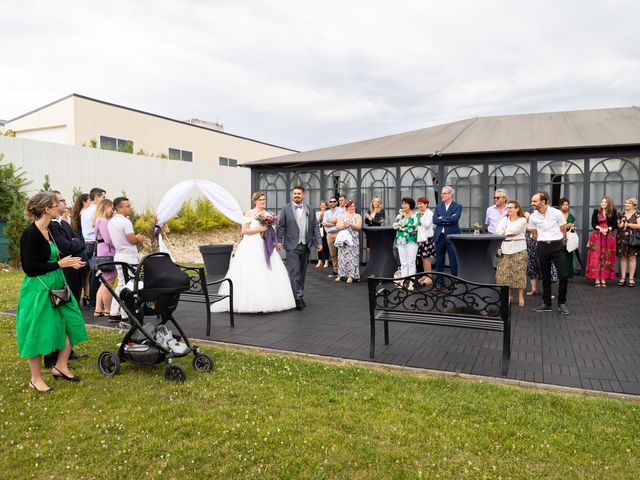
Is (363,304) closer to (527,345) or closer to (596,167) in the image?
(527,345)

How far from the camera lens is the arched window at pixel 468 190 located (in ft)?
38.5

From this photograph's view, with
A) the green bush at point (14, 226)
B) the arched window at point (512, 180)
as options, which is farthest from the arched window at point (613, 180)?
the green bush at point (14, 226)

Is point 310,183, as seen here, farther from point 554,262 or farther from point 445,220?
point 554,262

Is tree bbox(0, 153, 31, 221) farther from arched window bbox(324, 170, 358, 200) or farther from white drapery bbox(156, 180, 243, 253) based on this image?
arched window bbox(324, 170, 358, 200)

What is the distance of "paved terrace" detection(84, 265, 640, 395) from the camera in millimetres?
4496

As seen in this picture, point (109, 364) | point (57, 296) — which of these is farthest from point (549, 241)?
point (57, 296)

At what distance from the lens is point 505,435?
3.12 metres

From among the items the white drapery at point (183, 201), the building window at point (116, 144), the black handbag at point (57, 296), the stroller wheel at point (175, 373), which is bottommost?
the stroller wheel at point (175, 373)

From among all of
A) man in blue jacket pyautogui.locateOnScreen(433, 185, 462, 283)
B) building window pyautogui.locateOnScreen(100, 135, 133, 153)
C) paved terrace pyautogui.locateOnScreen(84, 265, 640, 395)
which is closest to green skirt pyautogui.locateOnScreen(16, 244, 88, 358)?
paved terrace pyautogui.locateOnScreen(84, 265, 640, 395)

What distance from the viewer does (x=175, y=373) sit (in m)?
4.23

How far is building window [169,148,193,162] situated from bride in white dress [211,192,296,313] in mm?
21233

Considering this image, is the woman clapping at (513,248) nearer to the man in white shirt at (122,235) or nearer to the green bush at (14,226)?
the man in white shirt at (122,235)

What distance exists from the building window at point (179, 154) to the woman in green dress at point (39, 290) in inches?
939

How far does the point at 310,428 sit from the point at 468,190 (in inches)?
382
